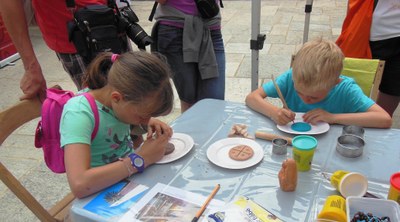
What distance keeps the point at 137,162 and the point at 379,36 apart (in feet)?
5.44

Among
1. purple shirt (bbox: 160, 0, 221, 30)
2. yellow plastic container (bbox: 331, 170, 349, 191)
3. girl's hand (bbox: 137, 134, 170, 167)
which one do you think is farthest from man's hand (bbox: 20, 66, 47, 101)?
yellow plastic container (bbox: 331, 170, 349, 191)

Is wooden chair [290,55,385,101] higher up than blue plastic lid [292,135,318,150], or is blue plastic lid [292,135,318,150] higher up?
blue plastic lid [292,135,318,150]

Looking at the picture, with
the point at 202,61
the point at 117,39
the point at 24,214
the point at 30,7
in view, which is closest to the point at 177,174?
the point at 117,39

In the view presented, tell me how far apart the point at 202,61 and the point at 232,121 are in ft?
2.24

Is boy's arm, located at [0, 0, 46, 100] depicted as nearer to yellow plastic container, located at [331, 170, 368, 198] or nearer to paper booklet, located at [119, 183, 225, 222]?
paper booklet, located at [119, 183, 225, 222]

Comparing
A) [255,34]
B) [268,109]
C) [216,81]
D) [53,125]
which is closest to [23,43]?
[53,125]

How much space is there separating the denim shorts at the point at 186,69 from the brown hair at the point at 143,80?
2.74 feet

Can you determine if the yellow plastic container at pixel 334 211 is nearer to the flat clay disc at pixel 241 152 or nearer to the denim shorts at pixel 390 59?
the flat clay disc at pixel 241 152

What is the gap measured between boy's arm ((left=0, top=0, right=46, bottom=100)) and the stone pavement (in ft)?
2.96

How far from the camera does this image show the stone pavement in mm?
2271

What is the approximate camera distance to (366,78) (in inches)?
69.5

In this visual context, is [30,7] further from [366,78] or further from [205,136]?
[366,78]

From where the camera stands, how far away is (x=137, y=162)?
3.76 feet

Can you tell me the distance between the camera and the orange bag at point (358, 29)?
1.96 meters
